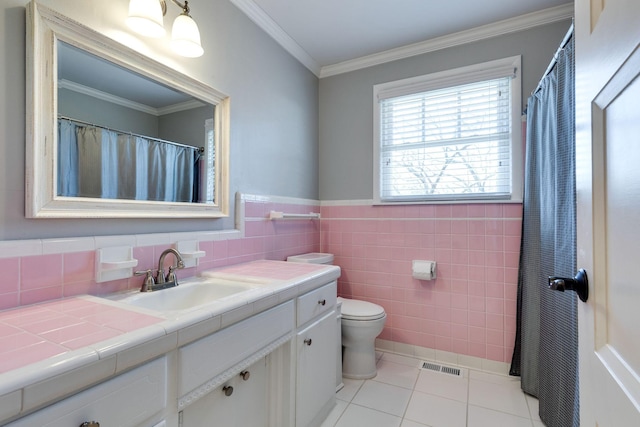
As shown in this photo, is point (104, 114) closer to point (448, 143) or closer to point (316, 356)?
point (316, 356)

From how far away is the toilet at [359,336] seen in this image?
2.07 meters

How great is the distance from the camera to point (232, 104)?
1.85 meters

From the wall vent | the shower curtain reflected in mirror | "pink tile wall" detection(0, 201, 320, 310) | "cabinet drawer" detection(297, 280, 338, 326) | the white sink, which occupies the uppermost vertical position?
the shower curtain reflected in mirror

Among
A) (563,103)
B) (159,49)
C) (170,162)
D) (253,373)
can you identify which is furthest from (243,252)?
(563,103)

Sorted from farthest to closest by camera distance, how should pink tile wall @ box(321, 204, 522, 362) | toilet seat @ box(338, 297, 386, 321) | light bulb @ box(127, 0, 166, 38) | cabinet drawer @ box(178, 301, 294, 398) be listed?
pink tile wall @ box(321, 204, 522, 362), toilet seat @ box(338, 297, 386, 321), light bulb @ box(127, 0, 166, 38), cabinet drawer @ box(178, 301, 294, 398)

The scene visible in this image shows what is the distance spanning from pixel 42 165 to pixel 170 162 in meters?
0.54

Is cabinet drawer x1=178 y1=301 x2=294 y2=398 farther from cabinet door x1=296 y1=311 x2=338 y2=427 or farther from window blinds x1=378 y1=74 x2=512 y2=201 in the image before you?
window blinds x1=378 y1=74 x2=512 y2=201

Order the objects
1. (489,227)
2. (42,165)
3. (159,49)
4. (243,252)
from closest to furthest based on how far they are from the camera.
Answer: (42,165) → (159,49) → (243,252) → (489,227)

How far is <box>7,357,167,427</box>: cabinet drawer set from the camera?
60 cm

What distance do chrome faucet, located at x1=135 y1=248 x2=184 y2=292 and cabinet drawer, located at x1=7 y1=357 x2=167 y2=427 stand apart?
22.9 inches

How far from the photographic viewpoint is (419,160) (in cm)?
248

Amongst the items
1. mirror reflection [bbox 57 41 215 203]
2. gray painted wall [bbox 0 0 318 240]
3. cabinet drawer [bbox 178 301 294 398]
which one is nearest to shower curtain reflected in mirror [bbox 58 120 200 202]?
mirror reflection [bbox 57 41 215 203]

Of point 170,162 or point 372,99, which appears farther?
point 372,99

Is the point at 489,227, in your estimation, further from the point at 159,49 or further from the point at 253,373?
the point at 159,49
